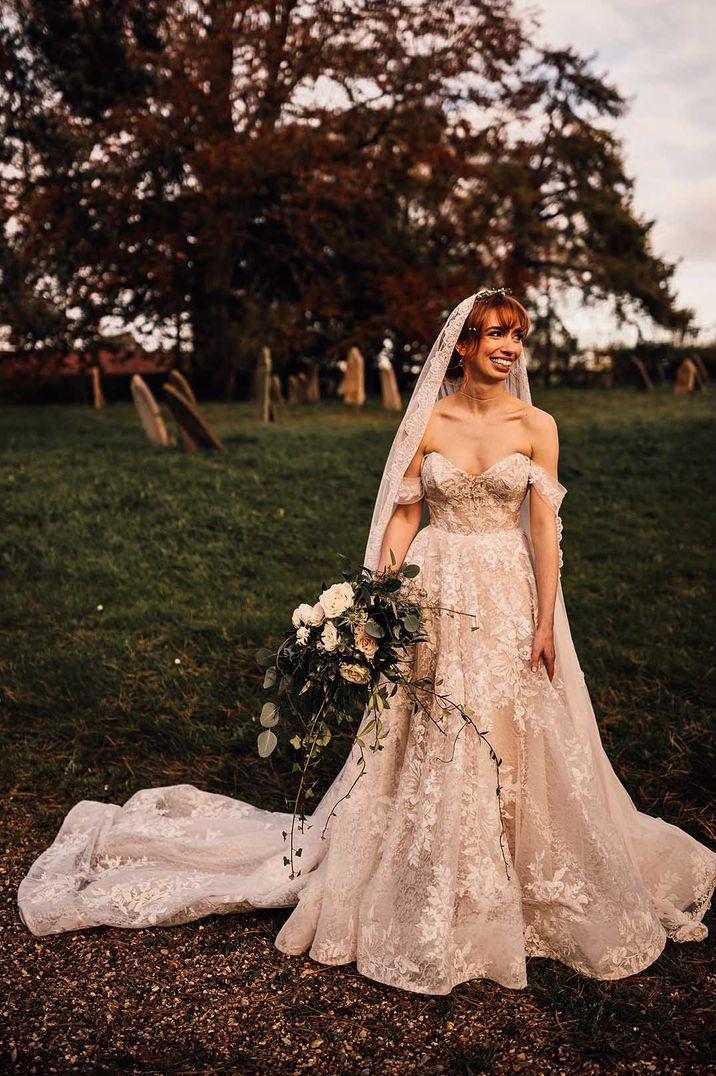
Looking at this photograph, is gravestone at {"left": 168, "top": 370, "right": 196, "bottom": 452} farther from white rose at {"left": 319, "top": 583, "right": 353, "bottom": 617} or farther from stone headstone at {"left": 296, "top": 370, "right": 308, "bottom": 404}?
white rose at {"left": 319, "top": 583, "right": 353, "bottom": 617}

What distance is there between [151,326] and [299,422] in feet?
27.3

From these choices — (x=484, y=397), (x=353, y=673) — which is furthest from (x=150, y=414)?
(x=353, y=673)

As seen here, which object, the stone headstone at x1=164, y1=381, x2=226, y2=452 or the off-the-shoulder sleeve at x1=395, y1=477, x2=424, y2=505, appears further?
the stone headstone at x1=164, y1=381, x2=226, y2=452

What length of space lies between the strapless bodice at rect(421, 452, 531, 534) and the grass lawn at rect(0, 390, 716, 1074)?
73.3 inches

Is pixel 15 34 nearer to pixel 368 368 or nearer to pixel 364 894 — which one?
pixel 368 368

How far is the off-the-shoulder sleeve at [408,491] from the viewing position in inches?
157

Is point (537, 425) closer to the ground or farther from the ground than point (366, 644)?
farther from the ground

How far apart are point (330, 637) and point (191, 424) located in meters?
9.69

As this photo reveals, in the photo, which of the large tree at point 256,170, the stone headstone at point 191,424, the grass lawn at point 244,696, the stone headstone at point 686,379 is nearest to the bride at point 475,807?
the grass lawn at point 244,696

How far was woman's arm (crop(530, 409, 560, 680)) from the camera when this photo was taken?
149 inches

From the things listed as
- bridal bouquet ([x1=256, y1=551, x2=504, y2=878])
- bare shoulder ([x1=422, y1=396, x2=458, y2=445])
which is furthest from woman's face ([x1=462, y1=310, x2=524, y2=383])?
bridal bouquet ([x1=256, y1=551, x2=504, y2=878])

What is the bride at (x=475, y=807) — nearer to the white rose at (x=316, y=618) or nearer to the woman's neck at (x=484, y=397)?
the woman's neck at (x=484, y=397)

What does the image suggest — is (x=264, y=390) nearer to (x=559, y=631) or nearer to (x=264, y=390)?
(x=264, y=390)

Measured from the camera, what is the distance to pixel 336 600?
3.36 metres
